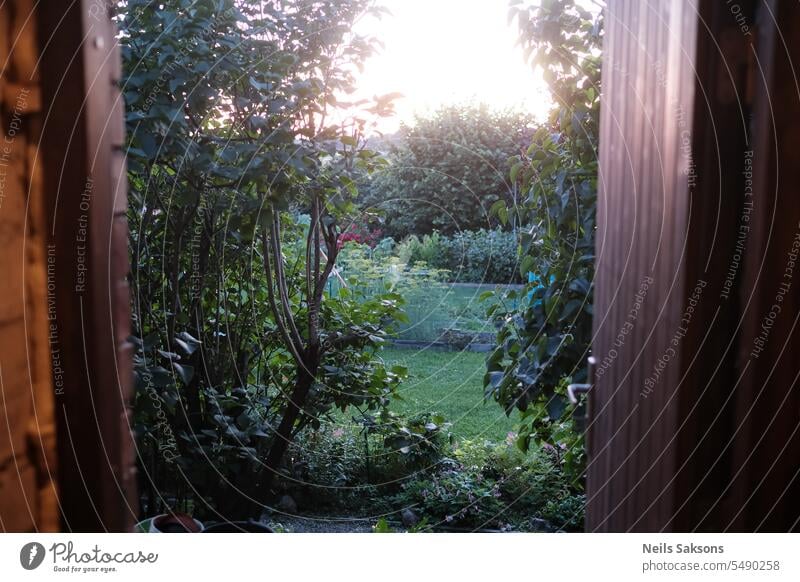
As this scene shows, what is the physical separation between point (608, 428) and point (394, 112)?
128 cm

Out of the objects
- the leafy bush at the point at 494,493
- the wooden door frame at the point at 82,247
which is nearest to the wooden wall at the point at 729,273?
the wooden door frame at the point at 82,247

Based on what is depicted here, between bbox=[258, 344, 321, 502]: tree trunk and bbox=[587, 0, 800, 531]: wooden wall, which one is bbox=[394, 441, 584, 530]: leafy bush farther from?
bbox=[587, 0, 800, 531]: wooden wall

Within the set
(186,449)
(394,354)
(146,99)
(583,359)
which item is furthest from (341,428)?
(146,99)

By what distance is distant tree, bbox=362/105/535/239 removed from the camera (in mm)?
2946

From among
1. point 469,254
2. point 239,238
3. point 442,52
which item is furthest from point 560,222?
point 239,238

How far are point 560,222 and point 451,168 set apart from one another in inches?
37.5

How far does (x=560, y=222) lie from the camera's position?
222cm

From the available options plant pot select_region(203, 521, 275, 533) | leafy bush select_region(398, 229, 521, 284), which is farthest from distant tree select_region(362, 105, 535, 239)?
plant pot select_region(203, 521, 275, 533)

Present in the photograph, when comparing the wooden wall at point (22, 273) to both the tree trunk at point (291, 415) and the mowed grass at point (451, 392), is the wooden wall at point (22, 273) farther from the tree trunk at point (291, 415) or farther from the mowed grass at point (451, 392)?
the mowed grass at point (451, 392)

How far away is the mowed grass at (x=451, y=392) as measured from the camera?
10.3 feet

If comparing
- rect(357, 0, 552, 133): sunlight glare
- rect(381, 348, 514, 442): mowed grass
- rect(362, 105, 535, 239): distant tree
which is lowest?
rect(381, 348, 514, 442): mowed grass

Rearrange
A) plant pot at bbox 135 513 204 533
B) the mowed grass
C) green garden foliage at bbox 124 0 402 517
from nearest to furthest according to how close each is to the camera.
→ plant pot at bbox 135 513 204 533 → green garden foliage at bbox 124 0 402 517 → the mowed grass

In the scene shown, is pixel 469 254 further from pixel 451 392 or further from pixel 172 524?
pixel 172 524

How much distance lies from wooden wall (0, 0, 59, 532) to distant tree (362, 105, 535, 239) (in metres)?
1.72
